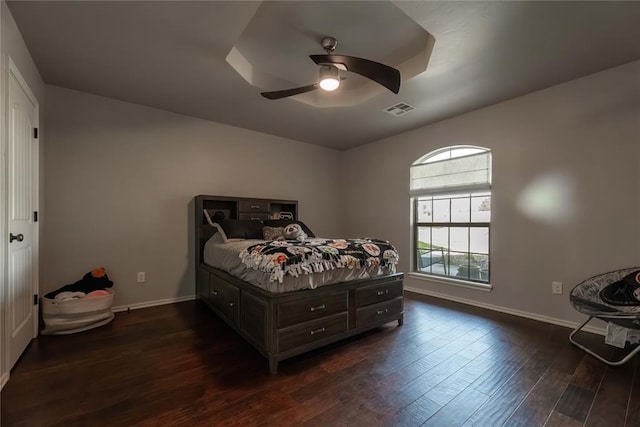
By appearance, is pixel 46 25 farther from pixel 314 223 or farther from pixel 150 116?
pixel 314 223

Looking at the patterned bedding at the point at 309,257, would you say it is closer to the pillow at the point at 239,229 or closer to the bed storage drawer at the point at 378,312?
the bed storage drawer at the point at 378,312

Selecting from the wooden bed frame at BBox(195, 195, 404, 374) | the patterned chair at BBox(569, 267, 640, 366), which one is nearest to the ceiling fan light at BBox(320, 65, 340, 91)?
the wooden bed frame at BBox(195, 195, 404, 374)

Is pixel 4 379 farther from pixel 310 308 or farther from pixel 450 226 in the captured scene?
pixel 450 226

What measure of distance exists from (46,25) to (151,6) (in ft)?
2.93

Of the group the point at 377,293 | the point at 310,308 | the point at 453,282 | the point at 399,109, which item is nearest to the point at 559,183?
the point at 453,282

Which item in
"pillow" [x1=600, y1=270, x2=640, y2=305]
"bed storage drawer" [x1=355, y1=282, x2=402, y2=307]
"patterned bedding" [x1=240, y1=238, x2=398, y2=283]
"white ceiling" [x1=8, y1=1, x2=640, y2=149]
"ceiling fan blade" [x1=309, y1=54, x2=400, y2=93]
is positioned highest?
"white ceiling" [x1=8, y1=1, x2=640, y2=149]

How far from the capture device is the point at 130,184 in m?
3.30

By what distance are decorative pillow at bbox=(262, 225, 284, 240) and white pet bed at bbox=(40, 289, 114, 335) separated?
1.71 metres

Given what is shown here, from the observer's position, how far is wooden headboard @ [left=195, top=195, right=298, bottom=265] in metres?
3.60

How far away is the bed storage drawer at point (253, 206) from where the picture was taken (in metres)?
3.91

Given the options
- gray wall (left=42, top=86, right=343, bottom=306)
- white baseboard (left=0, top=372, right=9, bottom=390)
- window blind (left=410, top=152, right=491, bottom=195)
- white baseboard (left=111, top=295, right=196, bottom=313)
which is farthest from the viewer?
window blind (left=410, top=152, right=491, bottom=195)

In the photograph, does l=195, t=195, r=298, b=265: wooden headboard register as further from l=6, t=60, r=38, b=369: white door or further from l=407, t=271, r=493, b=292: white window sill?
l=407, t=271, r=493, b=292: white window sill

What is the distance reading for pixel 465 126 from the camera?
3559 millimetres

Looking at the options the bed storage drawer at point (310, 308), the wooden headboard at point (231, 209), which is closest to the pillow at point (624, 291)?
the bed storage drawer at point (310, 308)
